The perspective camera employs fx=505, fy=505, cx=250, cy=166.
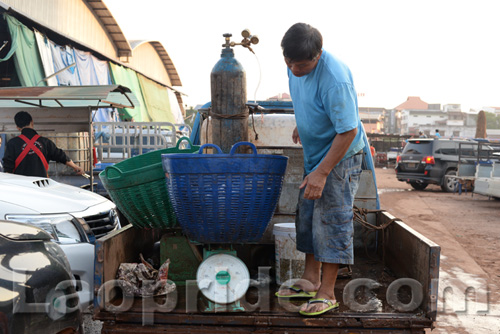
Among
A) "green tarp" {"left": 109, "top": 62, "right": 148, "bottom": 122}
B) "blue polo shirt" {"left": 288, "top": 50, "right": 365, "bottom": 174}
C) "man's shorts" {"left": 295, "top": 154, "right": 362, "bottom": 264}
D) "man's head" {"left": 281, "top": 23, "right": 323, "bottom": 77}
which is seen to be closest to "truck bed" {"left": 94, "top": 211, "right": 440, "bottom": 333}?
"man's shorts" {"left": 295, "top": 154, "right": 362, "bottom": 264}

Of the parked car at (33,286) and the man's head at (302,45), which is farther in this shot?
the man's head at (302,45)

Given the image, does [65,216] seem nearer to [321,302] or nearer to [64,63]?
[321,302]

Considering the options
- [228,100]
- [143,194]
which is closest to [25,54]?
[228,100]

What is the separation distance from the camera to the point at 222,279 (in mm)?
2936

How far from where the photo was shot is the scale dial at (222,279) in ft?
9.42

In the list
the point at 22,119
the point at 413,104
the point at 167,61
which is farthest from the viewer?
the point at 413,104

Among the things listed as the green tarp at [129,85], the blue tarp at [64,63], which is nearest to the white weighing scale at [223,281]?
the blue tarp at [64,63]

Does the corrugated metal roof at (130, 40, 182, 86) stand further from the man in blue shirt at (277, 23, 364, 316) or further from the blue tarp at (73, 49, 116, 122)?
the man in blue shirt at (277, 23, 364, 316)

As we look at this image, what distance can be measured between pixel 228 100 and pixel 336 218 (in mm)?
1191

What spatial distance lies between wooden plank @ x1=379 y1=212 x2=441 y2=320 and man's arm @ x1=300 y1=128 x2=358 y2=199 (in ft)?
2.20

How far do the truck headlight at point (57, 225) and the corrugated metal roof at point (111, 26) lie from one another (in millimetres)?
24084

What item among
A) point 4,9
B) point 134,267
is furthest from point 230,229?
point 4,9

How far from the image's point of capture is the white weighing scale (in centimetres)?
285

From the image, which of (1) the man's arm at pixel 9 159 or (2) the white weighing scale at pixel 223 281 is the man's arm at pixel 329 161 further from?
(1) the man's arm at pixel 9 159
